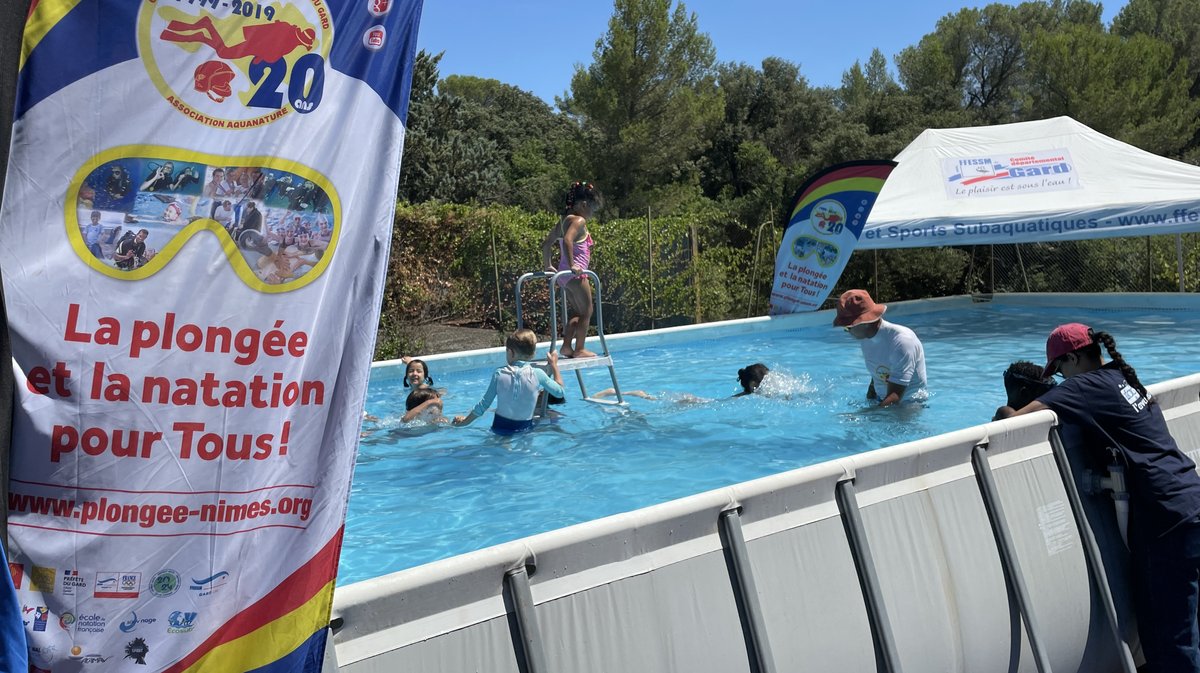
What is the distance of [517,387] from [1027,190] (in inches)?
492

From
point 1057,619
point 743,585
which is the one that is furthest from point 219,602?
point 1057,619

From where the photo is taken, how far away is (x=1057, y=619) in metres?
4.33

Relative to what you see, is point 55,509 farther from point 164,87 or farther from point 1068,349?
point 1068,349

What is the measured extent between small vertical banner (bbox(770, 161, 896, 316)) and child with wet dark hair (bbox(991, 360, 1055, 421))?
28.4 feet

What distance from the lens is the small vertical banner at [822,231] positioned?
1416 centimetres

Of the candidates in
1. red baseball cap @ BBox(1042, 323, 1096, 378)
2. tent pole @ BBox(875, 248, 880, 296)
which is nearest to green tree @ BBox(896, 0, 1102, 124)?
tent pole @ BBox(875, 248, 880, 296)

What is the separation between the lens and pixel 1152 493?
423 centimetres

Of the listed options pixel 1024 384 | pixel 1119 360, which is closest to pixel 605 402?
pixel 1024 384

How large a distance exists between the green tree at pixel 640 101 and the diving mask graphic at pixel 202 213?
26997 mm

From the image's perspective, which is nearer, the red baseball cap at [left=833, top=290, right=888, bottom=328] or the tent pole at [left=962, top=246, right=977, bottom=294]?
the red baseball cap at [left=833, top=290, right=888, bottom=328]

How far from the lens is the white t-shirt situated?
743cm

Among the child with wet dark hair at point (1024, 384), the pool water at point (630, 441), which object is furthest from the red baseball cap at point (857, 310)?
the child with wet dark hair at point (1024, 384)

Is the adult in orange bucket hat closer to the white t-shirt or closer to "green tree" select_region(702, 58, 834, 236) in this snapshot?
the white t-shirt

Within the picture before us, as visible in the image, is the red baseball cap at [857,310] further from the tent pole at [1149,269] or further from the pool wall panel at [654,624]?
the tent pole at [1149,269]
